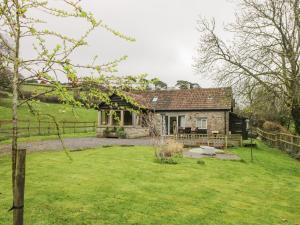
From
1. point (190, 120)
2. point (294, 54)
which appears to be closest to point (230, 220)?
point (294, 54)

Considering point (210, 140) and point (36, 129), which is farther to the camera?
point (36, 129)

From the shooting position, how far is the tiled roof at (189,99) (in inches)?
1389

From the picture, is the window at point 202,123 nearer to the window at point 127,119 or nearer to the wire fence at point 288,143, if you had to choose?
the wire fence at point 288,143

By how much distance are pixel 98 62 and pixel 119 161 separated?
39.2 ft

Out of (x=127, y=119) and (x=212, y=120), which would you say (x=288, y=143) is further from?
(x=127, y=119)

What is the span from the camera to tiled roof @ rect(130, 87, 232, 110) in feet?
116

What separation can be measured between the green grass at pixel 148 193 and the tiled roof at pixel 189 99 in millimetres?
18806

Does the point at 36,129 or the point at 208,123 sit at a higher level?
the point at 208,123

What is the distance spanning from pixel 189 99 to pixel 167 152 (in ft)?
66.2

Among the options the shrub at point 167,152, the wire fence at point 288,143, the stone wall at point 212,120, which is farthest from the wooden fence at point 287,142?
the shrub at point 167,152

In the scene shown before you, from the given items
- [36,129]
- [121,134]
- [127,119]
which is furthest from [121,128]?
[36,129]

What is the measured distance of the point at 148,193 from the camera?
10484 mm

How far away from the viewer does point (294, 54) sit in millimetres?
22734

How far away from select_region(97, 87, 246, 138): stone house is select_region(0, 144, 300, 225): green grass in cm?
1690
